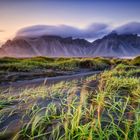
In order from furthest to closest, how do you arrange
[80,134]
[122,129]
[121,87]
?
[121,87] < [122,129] < [80,134]

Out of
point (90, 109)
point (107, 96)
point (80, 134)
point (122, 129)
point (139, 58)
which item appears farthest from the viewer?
point (139, 58)

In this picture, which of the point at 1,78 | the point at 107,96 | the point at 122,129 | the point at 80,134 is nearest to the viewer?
the point at 80,134

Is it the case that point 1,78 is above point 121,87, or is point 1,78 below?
below

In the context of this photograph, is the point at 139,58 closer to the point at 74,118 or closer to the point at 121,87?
the point at 121,87

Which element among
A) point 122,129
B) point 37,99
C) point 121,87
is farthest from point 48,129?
point 121,87

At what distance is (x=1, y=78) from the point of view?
11828 millimetres

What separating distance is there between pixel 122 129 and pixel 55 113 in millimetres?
761

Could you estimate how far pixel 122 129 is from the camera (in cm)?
277

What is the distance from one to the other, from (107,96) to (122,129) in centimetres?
114

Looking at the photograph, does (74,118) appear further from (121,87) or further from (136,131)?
(121,87)

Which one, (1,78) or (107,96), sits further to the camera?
(1,78)

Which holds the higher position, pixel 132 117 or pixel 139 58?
pixel 132 117

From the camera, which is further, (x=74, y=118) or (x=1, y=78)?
(x=1, y=78)

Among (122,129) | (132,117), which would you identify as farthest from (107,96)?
(122,129)
